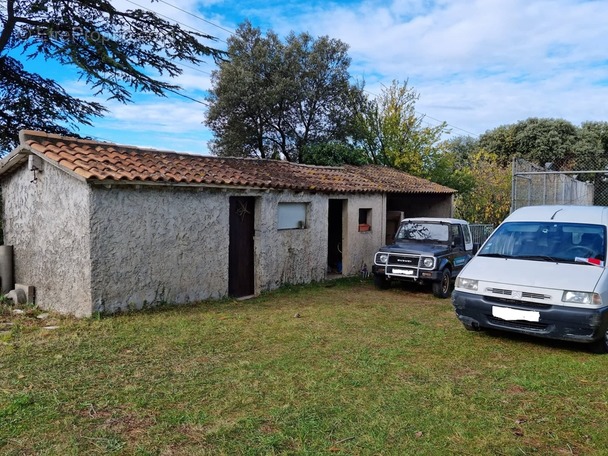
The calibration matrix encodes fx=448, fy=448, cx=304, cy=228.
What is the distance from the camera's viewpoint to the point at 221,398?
4.47m

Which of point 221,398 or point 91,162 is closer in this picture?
point 221,398

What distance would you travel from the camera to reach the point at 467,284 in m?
6.46

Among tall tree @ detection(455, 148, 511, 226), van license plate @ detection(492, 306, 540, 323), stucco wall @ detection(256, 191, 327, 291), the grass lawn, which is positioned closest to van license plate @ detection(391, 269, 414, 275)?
stucco wall @ detection(256, 191, 327, 291)

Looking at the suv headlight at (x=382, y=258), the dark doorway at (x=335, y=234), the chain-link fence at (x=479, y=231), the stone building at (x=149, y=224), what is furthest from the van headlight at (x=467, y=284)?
the chain-link fence at (x=479, y=231)

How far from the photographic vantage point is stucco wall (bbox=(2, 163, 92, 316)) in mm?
7703

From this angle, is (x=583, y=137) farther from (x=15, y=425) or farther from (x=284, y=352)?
(x=15, y=425)

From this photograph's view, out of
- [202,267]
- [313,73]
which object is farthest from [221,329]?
[313,73]

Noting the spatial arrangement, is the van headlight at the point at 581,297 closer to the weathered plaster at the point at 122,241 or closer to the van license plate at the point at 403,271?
the van license plate at the point at 403,271

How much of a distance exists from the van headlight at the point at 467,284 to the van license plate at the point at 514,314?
1.35 ft

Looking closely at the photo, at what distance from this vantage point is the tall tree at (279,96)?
24734mm

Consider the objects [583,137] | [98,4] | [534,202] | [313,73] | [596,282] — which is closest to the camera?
[596,282]

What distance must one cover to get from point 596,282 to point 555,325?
0.74 m

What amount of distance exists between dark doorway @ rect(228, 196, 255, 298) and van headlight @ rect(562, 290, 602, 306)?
6.65 m

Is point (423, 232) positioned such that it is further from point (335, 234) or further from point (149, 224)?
point (149, 224)
